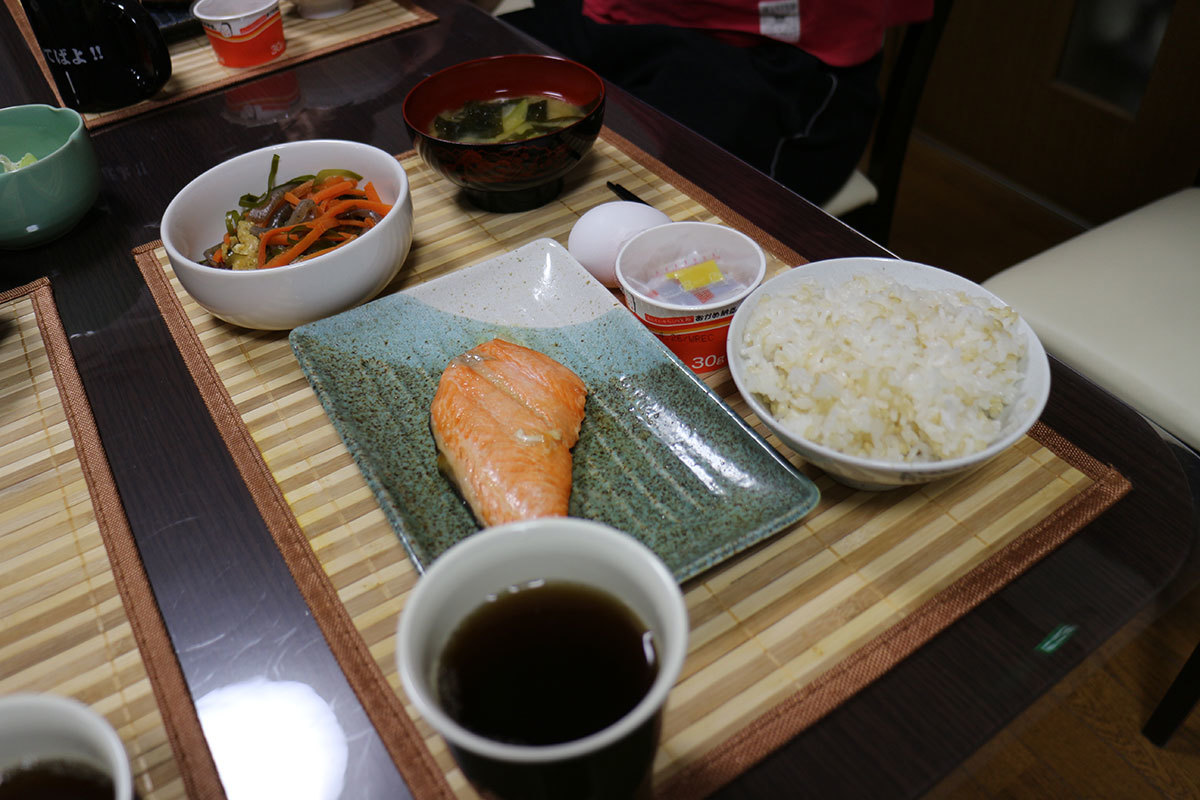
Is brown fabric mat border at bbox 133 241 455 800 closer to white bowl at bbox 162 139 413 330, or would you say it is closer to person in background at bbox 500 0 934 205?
white bowl at bbox 162 139 413 330

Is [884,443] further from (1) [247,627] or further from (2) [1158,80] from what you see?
(2) [1158,80]

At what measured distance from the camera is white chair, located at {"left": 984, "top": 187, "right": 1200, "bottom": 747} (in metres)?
1.53

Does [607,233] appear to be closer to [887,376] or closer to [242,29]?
[887,376]

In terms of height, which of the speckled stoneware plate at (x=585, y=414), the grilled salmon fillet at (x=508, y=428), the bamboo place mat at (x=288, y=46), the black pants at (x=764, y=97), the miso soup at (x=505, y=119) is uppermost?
the miso soup at (x=505, y=119)

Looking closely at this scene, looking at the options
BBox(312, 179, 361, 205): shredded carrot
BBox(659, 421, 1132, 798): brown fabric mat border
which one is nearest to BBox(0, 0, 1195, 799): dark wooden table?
BBox(659, 421, 1132, 798): brown fabric mat border

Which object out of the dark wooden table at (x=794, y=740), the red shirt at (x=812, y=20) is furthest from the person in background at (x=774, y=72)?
the dark wooden table at (x=794, y=740)

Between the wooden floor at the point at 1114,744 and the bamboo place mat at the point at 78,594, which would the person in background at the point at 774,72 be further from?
the bamboo place mat at the point at 78,594

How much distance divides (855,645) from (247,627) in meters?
0.69

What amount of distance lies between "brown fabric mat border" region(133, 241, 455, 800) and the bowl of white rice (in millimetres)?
526

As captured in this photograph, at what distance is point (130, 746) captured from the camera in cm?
83

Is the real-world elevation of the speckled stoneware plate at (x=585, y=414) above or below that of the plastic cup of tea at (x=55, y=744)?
below

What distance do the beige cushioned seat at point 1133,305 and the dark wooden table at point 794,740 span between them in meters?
0.51

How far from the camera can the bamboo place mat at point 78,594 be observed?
0.84 metres

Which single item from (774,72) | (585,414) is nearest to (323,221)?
(585,414)
